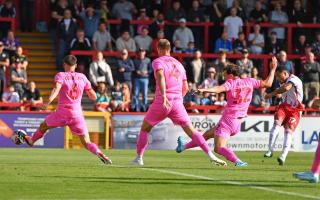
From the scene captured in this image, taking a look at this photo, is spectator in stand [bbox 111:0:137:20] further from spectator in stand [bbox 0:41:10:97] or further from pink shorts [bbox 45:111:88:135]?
pink shorts [bbox 45:111:88:135]

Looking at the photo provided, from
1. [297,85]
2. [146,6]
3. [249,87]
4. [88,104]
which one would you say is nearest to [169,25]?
[146,6]

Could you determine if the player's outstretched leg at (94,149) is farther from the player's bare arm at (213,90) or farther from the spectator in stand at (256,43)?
the spectator in stand at (256,43)

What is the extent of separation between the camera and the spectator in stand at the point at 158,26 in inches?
1314

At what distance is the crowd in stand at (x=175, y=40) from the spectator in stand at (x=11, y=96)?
2354 mm

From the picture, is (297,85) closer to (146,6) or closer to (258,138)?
(258,138)

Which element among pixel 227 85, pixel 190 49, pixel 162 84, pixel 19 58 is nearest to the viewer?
pixel 162 84

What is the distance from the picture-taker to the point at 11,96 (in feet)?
A: 98.2

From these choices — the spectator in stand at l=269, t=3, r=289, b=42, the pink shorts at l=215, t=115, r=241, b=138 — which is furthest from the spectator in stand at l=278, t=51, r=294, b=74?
the pink shorts at l=215, t=115, r=241, b=138

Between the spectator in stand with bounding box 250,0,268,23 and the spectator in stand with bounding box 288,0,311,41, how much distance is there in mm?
942

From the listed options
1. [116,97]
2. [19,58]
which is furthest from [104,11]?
[19,58]

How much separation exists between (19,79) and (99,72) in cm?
249

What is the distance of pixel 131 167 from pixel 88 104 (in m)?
14.4

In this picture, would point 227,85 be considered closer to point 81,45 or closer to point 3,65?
point 3,65

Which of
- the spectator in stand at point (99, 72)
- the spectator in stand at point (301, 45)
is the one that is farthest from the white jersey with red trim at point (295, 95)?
the spectator in stand at point (301, 45)
